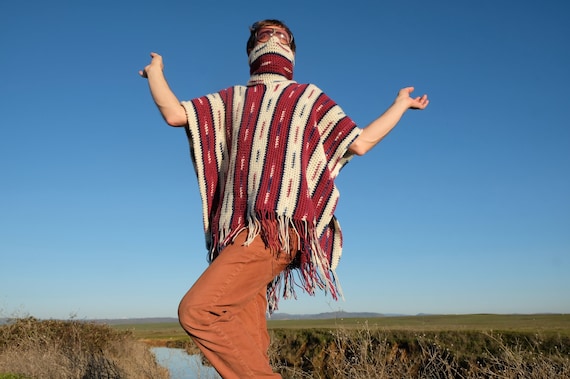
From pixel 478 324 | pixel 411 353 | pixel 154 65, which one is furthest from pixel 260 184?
pixel 478 324

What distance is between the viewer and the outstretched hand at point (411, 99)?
2.85 m

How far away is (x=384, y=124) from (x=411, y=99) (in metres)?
0.26

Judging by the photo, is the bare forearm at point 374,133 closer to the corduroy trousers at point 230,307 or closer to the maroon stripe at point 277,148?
the maroon stripe at point 277,148

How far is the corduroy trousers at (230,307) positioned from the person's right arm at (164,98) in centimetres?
70

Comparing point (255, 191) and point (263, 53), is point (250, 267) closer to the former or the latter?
point (255, 191)

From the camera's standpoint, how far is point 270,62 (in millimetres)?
2855

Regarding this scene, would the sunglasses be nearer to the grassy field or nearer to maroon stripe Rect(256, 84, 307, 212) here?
maroon stripe Rect(256, 84, 307, 212)

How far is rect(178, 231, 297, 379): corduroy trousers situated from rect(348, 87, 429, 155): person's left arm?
661mm

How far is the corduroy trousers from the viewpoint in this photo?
88.8 inches

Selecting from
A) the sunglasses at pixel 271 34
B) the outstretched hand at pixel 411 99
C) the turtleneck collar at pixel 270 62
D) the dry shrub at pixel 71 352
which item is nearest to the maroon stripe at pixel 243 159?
the turtleneck collar at pixel 270 62

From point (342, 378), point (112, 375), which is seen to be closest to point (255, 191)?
point (342, 378)

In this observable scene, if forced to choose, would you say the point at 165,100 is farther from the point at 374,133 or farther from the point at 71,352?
the point at 71,352

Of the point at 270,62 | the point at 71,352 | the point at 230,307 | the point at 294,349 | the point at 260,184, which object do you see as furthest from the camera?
the point at 294,349

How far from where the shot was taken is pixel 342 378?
19.8 ft
